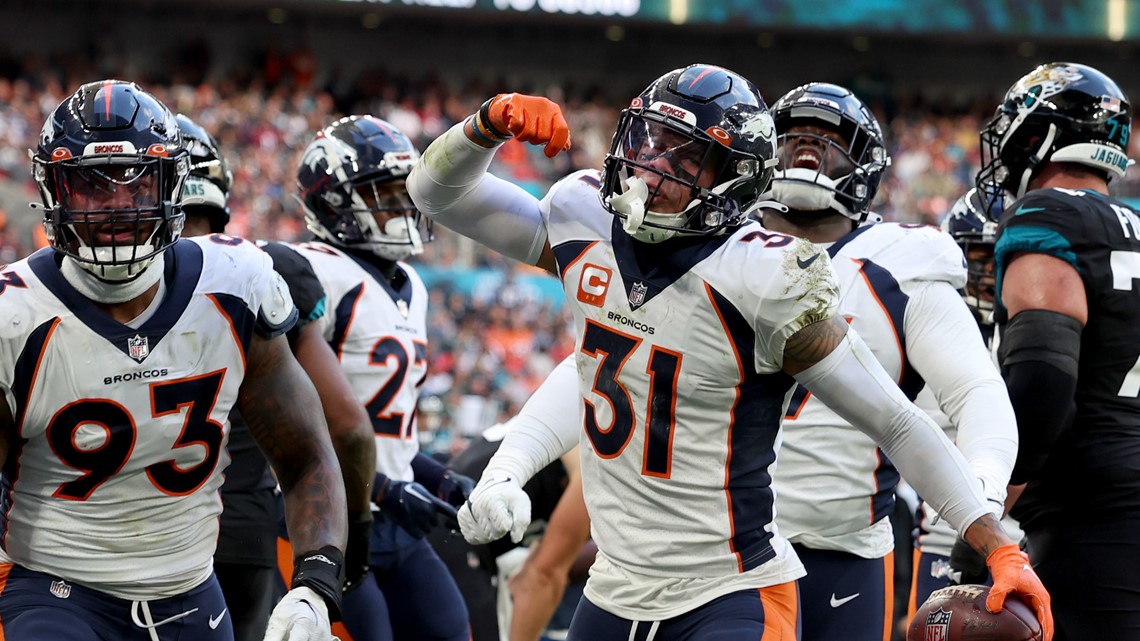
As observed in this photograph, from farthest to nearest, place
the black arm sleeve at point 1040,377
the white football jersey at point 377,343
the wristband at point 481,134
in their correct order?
1. the white football jersey at point 377,343
2. the black arm sleeve at point 1040,377
3. the wristband at point 481,134

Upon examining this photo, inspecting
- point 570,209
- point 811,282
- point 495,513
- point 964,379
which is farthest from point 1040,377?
point 495,513

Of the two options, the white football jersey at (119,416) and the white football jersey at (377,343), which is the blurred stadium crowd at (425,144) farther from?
the white football jersey at (119,416)

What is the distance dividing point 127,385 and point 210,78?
18504mm

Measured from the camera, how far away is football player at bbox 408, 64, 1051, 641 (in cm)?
287

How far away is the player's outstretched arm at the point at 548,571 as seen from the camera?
5.57 m

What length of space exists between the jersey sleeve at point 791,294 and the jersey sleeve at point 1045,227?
922 mm

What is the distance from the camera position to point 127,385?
296 centimetres

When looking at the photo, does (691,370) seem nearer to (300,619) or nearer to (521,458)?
(521,458)

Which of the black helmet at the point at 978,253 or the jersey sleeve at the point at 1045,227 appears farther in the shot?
the black helmet at the point at 978,253

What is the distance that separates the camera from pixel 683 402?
2939 mm

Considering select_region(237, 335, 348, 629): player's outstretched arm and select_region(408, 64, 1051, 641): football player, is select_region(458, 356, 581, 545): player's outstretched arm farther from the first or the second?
select_region(237, 335, 348, 629): player's outstretched arm

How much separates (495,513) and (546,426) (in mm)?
369

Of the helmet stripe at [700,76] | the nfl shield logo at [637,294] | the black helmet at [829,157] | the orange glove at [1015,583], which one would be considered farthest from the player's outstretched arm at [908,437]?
the black helmet at [829,157]

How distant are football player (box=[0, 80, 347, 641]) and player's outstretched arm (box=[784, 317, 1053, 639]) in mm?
1115
